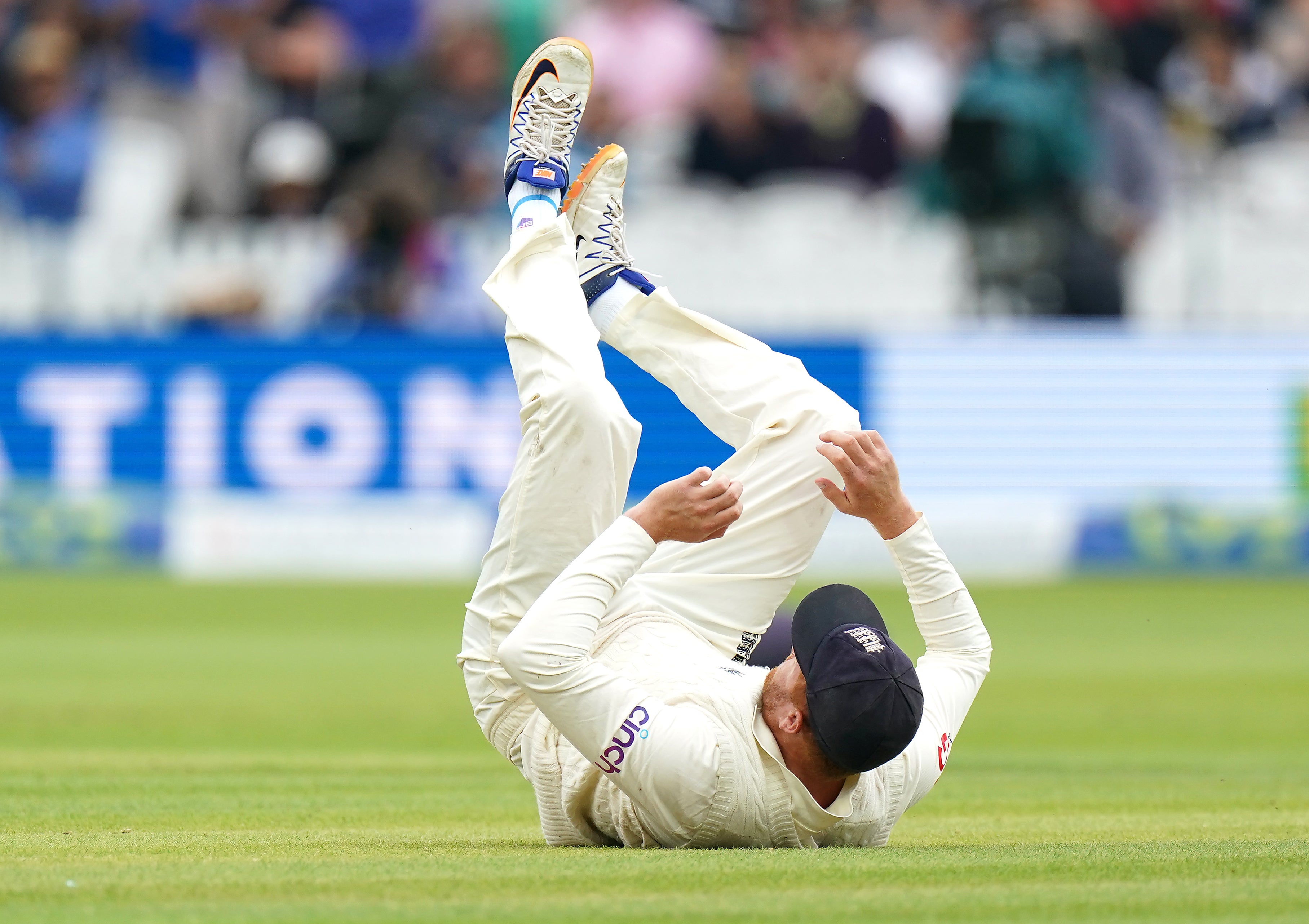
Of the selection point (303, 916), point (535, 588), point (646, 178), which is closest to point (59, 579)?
point (646, 178)

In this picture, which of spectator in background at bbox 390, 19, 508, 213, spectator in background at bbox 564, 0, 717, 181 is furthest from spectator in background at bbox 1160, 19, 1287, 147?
spectator in background at bbox 390, 19, 508, 213

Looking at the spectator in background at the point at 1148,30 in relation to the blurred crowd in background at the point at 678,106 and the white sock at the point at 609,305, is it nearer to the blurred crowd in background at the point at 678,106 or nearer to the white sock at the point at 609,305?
the blurred crowd in background at the point at 678,106

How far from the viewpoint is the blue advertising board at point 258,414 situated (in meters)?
15.0

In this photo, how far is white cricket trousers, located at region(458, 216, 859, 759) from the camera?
15.5 ft

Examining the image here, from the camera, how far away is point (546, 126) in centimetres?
570

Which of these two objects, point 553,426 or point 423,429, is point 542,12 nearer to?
point 423,429

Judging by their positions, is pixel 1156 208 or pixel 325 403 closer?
pixel 325 403

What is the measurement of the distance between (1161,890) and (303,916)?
160 centimetres

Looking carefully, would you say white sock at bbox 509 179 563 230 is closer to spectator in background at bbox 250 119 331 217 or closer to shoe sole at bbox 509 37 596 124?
shoe sole at bbox 509 37 596 124

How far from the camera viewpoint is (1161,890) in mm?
3873

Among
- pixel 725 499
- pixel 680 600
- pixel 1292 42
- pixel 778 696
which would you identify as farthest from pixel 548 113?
pixel 1292 42

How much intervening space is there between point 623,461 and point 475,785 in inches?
81.9

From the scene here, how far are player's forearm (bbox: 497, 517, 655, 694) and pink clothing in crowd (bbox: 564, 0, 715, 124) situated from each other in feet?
43.4

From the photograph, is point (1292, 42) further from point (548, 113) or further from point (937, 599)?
point (937, 599)
